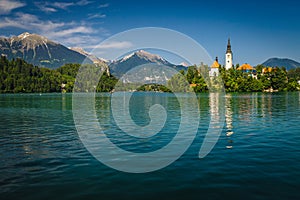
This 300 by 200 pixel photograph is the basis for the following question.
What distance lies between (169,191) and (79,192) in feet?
11.8

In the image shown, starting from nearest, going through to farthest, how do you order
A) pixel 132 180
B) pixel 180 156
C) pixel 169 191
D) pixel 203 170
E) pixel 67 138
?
pixel 169 191 → pixel 132 180 → pixel 203 170 → pixel 180 156 → pixel 67 138

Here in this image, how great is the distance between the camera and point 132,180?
12617 millimetres

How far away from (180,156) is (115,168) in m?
4.32

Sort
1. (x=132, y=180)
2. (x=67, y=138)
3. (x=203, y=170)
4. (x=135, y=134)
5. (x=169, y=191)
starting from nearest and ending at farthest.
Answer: (x=169, y=191) < (x=132, y=180) < (x=203, y=170) < (x=67, y=138) < (x=135, y=134)

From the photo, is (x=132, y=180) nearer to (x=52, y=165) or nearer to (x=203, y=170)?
(x=203, y=170)

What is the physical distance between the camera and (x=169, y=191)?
1114 centimetres

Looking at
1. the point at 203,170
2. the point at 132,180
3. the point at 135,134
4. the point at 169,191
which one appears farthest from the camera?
the point at 135,134

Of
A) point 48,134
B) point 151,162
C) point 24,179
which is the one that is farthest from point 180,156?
point 48,134

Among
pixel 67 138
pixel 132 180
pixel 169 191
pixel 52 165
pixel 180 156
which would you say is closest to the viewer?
pixel 169 191

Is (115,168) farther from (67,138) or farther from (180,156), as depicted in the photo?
(67,138)

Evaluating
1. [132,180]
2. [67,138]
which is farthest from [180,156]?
[67,138]

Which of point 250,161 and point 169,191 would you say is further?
point 250,161

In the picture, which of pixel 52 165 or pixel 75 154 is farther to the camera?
pixel 75 154

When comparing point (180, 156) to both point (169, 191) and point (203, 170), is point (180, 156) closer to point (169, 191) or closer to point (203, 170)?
point (203, 170)
